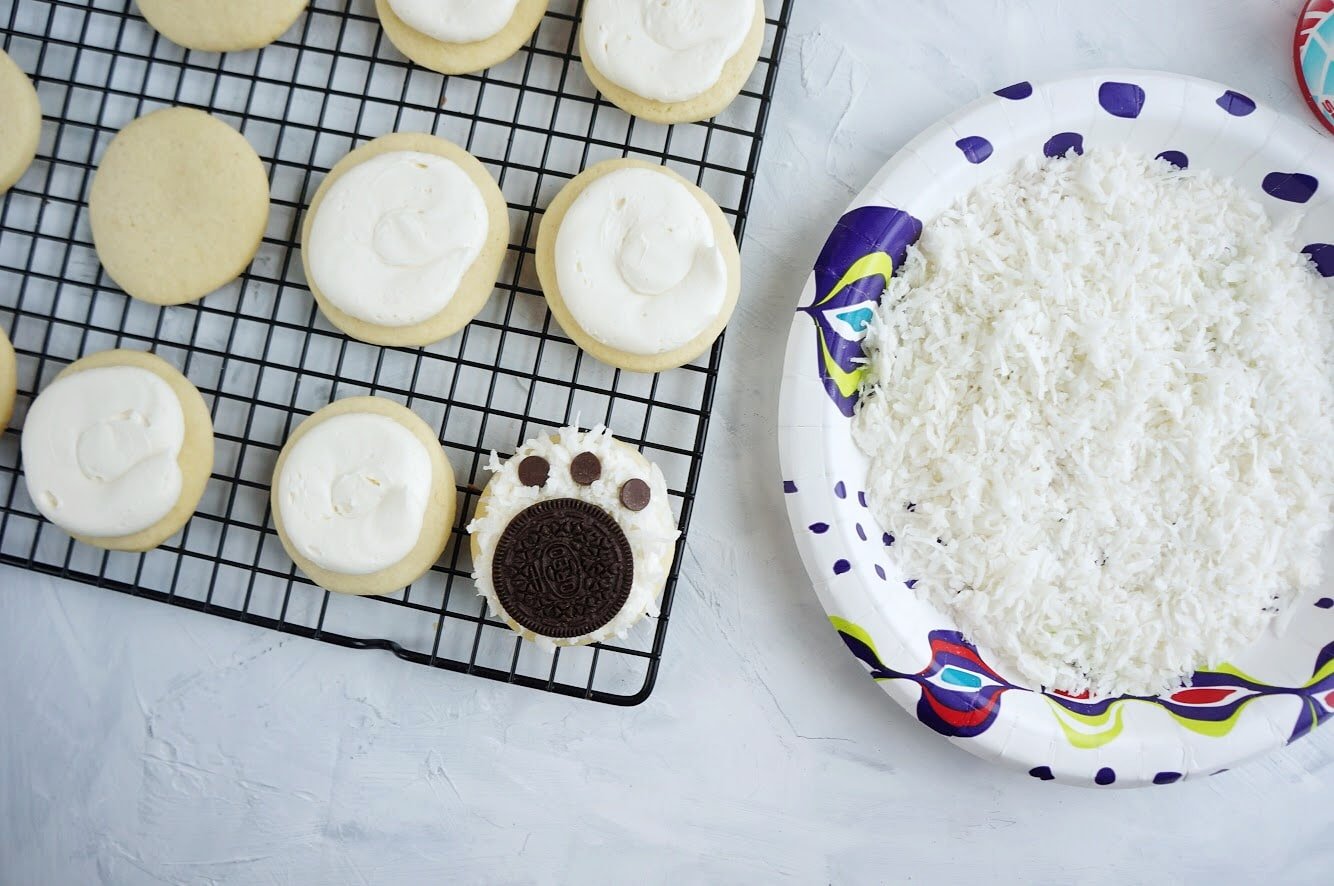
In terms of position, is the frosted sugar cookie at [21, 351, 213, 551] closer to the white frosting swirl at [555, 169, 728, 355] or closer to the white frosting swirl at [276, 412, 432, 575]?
the white frosting swirl at [276, 412, 432, 575]

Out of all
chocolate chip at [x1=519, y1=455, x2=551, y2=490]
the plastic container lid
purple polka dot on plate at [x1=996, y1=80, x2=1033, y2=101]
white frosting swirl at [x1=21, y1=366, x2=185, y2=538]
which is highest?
the plastic container lid

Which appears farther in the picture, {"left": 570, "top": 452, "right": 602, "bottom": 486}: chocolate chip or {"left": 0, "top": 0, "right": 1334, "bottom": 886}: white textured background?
{"left": 0, "top": 0, "right": 1334, "bottom": 886}: white textured background

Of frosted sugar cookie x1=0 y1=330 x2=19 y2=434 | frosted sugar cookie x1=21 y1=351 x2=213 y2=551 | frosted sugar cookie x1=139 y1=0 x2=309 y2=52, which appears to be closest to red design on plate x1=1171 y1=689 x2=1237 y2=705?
frosted sugar cookie x1=21 y1=351 x2=213 y2=551

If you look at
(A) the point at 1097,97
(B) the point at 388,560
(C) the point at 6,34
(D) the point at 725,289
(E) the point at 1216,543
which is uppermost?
(A) the point at 1097,97

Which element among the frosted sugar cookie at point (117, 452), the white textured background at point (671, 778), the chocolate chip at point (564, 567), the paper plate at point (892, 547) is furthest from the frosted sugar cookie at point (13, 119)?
the paper plate at point (892, 547)

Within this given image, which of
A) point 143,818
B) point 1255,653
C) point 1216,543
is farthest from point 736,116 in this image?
point 143,818

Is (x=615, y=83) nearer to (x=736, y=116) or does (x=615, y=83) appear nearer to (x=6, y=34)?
(x=736, y=116)
